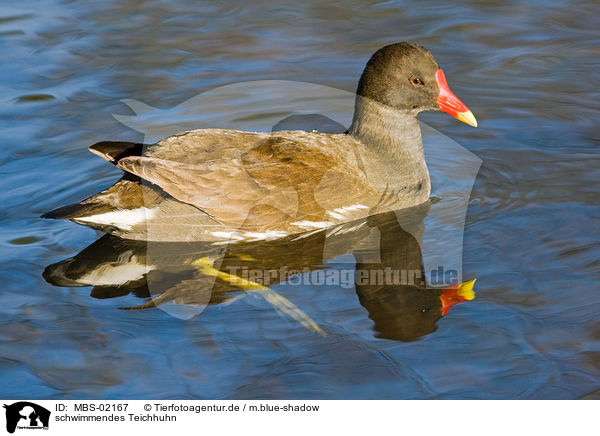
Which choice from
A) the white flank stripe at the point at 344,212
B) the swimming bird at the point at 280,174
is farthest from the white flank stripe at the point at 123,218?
the white flank stripe at the point at 344,212

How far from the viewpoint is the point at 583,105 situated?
726 cm

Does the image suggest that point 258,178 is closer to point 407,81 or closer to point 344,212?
point 344,212

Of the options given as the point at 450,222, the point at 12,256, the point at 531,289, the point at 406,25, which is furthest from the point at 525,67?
the point at 12,256

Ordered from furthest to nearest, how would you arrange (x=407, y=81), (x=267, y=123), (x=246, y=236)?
(x=267, y=123) → (x=407, y=81) → (x=246, y=236)

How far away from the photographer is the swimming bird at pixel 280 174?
5.42 metres

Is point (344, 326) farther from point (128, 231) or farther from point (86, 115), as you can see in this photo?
point (86, 115)

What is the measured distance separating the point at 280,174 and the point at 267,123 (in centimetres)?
184

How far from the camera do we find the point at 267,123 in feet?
24.1

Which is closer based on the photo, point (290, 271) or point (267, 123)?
point (290, 271)

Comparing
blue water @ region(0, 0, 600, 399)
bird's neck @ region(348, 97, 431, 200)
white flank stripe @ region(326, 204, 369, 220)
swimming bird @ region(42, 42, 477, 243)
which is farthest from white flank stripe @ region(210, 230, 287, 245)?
bird's neck @ region(348, 97, 431, 200)
